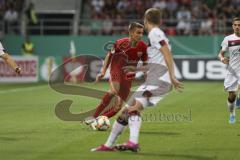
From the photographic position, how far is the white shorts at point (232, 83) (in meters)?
15.6

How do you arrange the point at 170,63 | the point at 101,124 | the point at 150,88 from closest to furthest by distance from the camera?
the point at 170,63 < the point at 150,88 < the point at 101,124

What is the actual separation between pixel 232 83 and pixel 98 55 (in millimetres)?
22192

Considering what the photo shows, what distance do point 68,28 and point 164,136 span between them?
86.2ft

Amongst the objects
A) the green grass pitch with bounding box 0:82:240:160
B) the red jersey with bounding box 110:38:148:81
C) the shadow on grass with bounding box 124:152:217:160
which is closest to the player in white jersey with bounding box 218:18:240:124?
the green grass pitch with bounding box 0:82:240:160

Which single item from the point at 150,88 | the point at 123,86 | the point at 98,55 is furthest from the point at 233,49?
the point at 98,55

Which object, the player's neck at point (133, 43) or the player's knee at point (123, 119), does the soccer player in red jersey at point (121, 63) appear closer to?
the player's neck at point (133, 43)

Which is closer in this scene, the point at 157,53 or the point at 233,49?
the point at 157,53

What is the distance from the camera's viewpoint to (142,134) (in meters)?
13.3

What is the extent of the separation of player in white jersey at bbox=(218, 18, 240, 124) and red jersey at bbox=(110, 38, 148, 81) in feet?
8.46

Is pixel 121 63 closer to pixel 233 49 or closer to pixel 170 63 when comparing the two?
pixel 233 49

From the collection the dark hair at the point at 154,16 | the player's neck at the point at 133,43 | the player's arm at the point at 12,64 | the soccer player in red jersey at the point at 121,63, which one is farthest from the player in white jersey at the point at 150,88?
the player's arm at the point at 12,64

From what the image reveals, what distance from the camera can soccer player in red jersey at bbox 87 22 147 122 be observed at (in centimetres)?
1357

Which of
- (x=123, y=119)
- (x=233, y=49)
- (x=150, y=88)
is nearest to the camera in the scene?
(x=150, y=88)

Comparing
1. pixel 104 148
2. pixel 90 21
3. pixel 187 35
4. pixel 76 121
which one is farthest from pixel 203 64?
pixel 104 148
